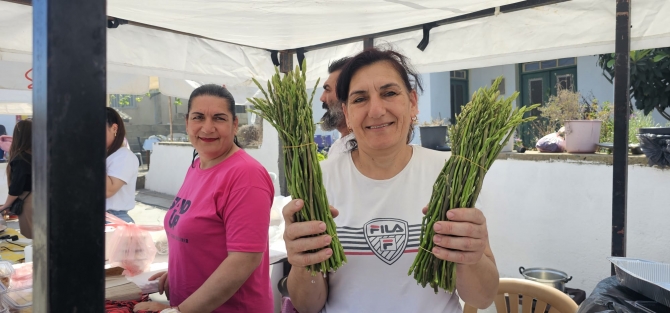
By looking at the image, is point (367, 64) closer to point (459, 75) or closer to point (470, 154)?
point (470, 154)

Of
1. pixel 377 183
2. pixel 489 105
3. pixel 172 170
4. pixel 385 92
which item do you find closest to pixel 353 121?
pixel 385 92

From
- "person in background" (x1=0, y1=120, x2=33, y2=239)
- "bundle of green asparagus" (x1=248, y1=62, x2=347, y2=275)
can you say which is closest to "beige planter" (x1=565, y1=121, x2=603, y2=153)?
"bundle of green asparagus" (x1=248, y1=62, x2=347, y2=275)

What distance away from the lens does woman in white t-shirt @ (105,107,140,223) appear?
330 cm

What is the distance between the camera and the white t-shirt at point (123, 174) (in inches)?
131

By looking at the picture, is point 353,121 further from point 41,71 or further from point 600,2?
point 600,2

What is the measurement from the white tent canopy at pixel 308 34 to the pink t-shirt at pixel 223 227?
1.40 metres

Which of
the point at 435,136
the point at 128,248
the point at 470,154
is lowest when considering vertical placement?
the point at 128,248

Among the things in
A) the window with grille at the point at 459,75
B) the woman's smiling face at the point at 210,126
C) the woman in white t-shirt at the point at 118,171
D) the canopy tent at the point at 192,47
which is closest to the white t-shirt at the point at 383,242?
the woman's smiling face at the point at 210,126

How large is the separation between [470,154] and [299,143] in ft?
1.53

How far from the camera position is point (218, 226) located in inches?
78.1

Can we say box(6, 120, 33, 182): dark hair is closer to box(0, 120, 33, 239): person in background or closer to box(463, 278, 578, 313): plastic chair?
box(0, 120, 33, 239): person in background

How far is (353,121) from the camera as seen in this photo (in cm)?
148

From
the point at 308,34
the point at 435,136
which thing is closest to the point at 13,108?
the point at 308,34

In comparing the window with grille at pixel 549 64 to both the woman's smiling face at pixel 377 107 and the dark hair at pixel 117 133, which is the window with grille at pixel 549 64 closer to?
the dark hair at pixel 117 133
